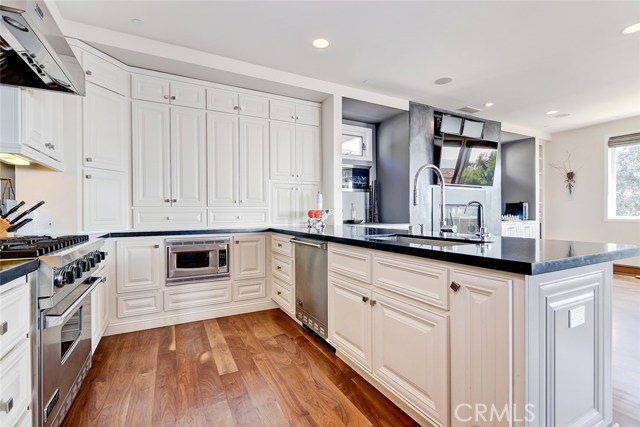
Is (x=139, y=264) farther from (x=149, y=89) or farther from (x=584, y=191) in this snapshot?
(x=584, y=191)

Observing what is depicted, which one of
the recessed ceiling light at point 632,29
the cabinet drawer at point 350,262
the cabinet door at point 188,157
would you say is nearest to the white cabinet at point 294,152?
the cabinet door at point 188,157

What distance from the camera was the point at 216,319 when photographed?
305 centimetres

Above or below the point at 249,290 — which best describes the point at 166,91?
above

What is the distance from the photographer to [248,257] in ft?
10.7

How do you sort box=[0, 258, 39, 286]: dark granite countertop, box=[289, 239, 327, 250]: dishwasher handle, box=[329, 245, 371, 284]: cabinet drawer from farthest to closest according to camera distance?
box=[289, 239, 327, 250]: dishwasher handle → box=[329, 245, 371, 284]: cabinet drawer → box=[0, 258, 39, 286]: dark granite countertop

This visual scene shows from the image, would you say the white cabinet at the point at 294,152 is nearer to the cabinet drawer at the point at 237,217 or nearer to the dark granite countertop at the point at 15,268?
the cabinet drawer at the point at 237,217

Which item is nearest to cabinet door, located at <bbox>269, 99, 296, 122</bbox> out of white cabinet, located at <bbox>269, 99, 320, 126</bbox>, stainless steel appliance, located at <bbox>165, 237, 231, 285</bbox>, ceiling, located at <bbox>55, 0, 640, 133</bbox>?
white cabinet, located at <bbox>269, 99, 320, 126</bbox>

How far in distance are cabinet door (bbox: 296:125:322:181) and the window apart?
5.46 m

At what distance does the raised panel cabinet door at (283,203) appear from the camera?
3.53m

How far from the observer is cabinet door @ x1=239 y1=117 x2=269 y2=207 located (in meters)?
3.32

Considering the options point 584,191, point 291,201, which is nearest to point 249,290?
point 291,201

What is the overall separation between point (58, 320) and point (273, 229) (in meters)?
2.00

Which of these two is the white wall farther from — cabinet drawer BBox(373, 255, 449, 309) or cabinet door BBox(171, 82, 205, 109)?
cabinet door BBox(171, 82, 205, 109)

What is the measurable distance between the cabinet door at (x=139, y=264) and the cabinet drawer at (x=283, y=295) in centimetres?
111
